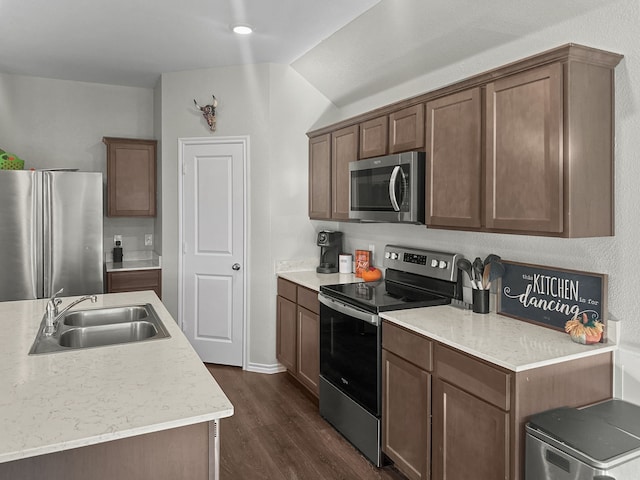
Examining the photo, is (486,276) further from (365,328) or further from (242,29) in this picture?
(242,29)

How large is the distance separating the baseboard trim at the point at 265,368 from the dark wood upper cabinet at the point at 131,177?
1.81 metres

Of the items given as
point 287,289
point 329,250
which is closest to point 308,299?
point 287,289

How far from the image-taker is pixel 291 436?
3004 millimetres

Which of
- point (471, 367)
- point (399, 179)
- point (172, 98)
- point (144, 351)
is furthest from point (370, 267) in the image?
point (172, 98)

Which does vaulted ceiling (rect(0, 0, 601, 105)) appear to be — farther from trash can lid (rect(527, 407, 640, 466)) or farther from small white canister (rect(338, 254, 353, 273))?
trash can lid (rect(527, 407, 640, 466))

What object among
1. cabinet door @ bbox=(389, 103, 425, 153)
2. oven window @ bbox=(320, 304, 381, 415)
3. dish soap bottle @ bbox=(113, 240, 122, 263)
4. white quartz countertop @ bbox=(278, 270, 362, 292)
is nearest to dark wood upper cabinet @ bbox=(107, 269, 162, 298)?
dish soap bottle @ bbox=(113, 240, 122, 263)

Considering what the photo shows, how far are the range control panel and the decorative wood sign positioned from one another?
0.34 meters

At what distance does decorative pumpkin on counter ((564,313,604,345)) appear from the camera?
78.1 inches

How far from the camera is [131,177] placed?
4.60 meters

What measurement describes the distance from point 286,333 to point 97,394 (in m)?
2.49

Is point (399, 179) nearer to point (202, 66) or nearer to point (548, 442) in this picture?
point (548, 442)

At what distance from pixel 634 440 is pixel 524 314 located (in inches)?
32.5

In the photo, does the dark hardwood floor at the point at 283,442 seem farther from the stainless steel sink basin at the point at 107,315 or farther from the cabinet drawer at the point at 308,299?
the stainless steel sink basin at the point at 107,315

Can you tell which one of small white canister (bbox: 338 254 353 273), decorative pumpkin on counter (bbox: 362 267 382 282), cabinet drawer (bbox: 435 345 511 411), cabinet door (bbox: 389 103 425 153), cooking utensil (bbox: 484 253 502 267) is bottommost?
cabinet drawer (bbox: 435 345 511 411)
